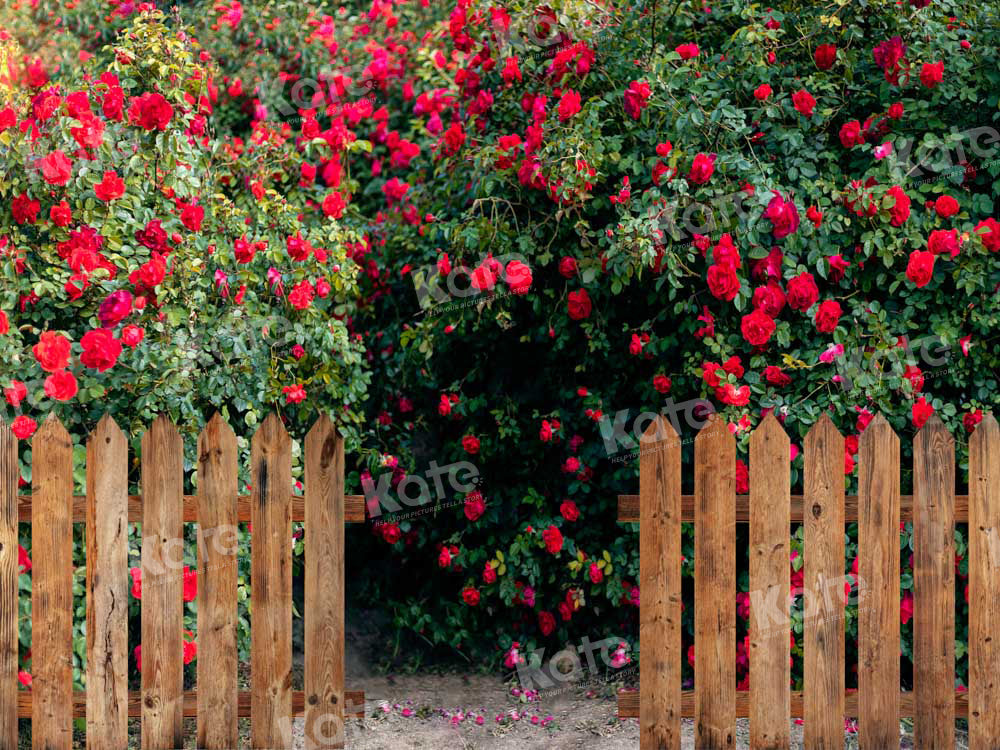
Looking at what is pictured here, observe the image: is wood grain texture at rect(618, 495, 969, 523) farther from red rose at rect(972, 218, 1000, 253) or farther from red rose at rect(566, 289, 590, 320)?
red rose at rect(566, 289, 590, 320)

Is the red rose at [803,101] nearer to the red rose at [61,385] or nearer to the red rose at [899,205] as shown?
the red rose at [899,205]

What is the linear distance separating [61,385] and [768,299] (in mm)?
2339

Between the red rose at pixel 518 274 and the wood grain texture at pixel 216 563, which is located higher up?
the red rose at pixel 518 274

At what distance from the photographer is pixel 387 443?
5.22m

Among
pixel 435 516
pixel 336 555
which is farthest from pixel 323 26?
pixel 336 555

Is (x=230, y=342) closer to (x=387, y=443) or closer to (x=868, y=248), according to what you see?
(x=387, y=443)

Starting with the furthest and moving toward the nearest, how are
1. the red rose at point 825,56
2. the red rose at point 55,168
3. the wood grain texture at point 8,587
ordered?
the red rose at point 825,56 < the red rose at point 55,168 < the wood grain texture at point 8,587

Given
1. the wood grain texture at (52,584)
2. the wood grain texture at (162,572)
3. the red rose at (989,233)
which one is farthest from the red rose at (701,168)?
the wood grain texture at (52,584)

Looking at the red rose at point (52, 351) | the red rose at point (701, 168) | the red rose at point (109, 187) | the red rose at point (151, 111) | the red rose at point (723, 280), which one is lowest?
the red rose at point (52, 351)

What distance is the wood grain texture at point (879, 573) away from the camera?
319cm

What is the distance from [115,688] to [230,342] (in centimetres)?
137

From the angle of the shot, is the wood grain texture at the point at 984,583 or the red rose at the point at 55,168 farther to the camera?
the red rose at the point at 55,168

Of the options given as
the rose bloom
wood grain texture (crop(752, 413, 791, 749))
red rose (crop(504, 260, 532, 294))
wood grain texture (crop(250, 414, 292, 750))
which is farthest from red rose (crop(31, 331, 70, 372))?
wood grain texture (crop(752, 413, 791, 749))

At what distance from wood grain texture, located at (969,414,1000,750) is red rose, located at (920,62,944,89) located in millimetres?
1389
